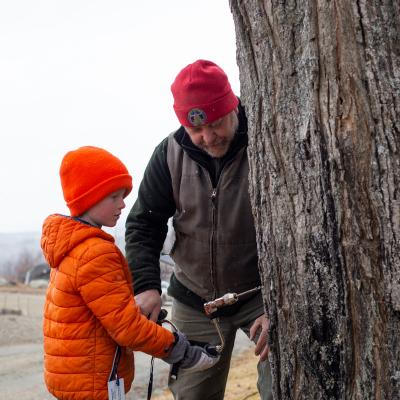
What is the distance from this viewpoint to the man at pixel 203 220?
2.70 meters

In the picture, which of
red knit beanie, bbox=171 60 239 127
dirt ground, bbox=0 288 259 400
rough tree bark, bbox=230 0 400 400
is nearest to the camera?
rough tree bark, bbox=230 0 400 400

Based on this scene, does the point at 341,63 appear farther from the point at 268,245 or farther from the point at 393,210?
the point at 268,245

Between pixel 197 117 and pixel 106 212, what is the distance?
60 cm

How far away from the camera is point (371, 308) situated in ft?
5.55

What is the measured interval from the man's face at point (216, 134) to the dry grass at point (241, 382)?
2935 millimetres

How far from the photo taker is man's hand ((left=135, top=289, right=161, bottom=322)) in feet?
8.89

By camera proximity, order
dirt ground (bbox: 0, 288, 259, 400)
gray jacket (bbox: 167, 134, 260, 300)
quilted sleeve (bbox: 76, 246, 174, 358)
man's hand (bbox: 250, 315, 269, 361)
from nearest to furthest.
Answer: quilted sleeve (bbox: 76, 246, 174, 358) → man's hand (bbox: 250, 315, 269, 361) → gray jacket (bbox: 167, 134, 260, 300) → dirt ground (bbox: 0, 288, 259, 400)

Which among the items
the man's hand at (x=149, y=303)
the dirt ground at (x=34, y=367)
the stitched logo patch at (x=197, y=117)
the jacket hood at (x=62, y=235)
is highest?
the stitched logo patch at (x=197, y=117)

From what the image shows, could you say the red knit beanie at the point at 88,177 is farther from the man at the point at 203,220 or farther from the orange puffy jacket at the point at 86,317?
the man at the point at 203,220

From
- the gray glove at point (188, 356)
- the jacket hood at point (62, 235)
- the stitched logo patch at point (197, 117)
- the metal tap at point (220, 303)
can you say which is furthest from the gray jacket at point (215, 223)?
the jacket hood at point (62, 235)

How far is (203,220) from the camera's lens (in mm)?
2840

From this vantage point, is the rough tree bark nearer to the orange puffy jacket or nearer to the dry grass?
the orange puffy jacket

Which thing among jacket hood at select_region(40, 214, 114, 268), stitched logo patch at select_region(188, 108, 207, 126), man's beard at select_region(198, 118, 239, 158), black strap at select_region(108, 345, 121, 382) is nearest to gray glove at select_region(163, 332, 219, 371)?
black strap at select_region(108, 345, 121, 382)

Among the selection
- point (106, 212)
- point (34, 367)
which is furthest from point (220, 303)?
point (34, 367)
